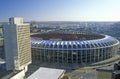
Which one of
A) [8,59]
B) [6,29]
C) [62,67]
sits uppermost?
[6,29]

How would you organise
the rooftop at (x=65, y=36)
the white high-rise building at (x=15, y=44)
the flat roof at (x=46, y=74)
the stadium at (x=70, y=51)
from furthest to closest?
the rooftop at (x=65, y=36), the stadium at (x=70, y=51), the white high-rise building at (x=15, y=44), the flat roof at (x=46, y=74)

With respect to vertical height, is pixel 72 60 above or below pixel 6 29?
below

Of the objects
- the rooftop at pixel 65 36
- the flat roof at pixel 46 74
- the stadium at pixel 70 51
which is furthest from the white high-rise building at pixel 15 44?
the rooftop at pixel 65 36

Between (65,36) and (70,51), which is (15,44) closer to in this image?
(70,51)

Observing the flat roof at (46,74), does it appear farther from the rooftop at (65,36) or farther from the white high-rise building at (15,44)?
the rooftop at (65,36)

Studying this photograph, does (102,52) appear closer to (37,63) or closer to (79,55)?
(79,55)

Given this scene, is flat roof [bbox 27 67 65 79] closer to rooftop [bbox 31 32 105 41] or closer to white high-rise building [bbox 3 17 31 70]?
white high-rise building [bbox 3 17 31 70]

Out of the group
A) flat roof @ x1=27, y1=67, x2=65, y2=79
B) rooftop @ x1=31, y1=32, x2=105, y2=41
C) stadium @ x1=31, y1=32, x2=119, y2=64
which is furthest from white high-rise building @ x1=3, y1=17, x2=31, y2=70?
rooftop @ x1=31, y1=32, x2=105, y2=41

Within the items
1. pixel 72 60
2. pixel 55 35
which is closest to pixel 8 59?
pixel 72 60
